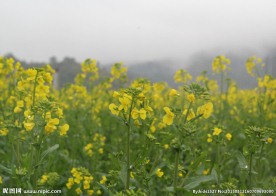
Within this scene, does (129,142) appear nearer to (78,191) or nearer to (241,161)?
(241,161)

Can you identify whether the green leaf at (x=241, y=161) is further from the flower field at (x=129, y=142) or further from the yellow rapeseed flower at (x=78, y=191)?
the yellow rapeseed flower at (x=78, y=191)

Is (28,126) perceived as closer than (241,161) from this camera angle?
Yes

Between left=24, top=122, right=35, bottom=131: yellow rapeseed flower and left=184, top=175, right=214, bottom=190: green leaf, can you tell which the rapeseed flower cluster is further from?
left=184, top=175, right=214, bottom=190: green leaf

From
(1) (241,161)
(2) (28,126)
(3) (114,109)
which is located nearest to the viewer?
(3) (114,109)

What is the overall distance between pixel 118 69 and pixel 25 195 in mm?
3418

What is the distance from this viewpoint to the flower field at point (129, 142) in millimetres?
2191

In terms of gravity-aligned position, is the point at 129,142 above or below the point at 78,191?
above

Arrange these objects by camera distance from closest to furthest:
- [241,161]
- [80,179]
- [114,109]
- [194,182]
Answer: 1. [194,182]
2. [114,109]
3. [241,161]
4. [80,179]

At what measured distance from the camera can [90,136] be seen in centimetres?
470

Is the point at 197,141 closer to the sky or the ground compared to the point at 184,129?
closer to the ground

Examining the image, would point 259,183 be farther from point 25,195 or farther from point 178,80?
point 178,80

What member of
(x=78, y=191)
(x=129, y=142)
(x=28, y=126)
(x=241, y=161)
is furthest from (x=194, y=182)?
(x=78, y=191)

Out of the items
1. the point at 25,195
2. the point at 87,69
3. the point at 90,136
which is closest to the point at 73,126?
the point at 90,136

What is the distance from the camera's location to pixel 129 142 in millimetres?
2139
